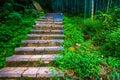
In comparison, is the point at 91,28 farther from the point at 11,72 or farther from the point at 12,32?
the point at 11,72

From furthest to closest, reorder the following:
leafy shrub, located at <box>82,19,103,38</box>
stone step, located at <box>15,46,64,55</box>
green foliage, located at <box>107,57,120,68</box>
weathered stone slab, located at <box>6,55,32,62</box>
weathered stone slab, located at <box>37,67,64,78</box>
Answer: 1. leafy shrub, located at <box>82,19,103,38</box>
2. stone step, located at <box>15,46,64,55</box>
3. weathered stone slab, located at <box>6,55,32,62</box>
4. green foliage, located at <box>107,57,120,68</box>
5. weathered stone slab, located at <box>37,67,64,78</box>

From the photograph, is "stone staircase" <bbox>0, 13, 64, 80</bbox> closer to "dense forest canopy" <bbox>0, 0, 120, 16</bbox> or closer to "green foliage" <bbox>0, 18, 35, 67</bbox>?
"green foliage" <bbox>0, 18, 35, 67</bbox>

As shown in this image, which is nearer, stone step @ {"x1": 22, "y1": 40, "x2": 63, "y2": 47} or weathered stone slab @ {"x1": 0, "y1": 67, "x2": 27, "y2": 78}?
weathered stone slab @ {"x1": 0, "y1": 67, "x2": 27, "y2": 78}

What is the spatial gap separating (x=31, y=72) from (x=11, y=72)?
502mm

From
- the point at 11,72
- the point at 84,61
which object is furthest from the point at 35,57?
the point at 84,61

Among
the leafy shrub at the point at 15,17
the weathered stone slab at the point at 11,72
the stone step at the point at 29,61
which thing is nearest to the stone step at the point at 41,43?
the stone step at the point at 29,61

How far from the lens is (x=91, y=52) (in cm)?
500

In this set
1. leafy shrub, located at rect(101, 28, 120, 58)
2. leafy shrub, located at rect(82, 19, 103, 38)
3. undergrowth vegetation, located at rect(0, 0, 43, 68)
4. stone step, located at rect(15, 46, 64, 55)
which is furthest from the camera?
leafy shrub, located at rect(82, 19, 103, 38)

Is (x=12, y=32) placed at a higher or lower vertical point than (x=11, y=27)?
lower

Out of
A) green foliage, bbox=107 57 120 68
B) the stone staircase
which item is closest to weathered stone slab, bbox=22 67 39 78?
the stone staircase

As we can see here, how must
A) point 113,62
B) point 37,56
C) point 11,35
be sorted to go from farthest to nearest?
1. point 11,35
2. point 37,56
3. point 113,62

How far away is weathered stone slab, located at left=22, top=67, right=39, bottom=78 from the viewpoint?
13.0ft

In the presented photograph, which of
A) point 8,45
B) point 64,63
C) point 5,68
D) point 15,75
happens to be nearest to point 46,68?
point 64,63

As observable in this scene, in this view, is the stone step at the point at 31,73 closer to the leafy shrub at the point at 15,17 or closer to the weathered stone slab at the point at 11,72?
the weathered stone slab at the point at 11,72
